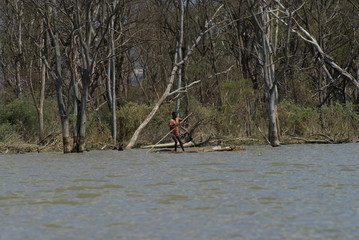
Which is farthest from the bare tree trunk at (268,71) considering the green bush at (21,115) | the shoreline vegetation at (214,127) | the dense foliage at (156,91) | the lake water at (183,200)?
the green bush at (21,115)

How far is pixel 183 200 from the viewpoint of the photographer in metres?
14.0

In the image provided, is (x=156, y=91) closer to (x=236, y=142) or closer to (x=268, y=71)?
(x=236, y=142)

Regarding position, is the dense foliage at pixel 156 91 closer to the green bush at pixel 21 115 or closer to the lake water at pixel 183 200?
the green bush at pixel 21 115

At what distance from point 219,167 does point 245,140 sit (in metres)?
13.9

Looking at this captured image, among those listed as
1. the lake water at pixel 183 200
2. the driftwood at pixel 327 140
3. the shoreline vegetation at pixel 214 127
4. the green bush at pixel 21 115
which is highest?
the green bush at pixel 21 115

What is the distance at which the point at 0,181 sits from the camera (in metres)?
18.9

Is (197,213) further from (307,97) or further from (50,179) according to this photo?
(307,97)

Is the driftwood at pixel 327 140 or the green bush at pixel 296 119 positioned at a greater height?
the green bush at pixel 296 119

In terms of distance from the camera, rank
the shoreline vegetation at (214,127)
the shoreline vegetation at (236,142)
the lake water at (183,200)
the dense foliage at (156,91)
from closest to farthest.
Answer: the lake water at (183,200) → the dense foliage at (156,91) → the shoreline vegetation at (236,142) → the shoreline vegetation at (214,127)

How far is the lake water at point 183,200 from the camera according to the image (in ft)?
34.2

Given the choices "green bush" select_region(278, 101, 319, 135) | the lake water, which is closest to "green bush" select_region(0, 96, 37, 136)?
"green bush" select_region(278, 101, 319, 135)

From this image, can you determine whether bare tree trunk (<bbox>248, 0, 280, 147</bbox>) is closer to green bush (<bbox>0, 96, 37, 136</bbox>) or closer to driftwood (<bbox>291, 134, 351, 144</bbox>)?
driftwood (<bbox>291, 134, 351, 144</bbox>)

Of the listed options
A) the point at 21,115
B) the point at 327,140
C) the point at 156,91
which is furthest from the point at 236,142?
the point at 21,115

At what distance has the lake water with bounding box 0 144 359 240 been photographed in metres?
10.4
